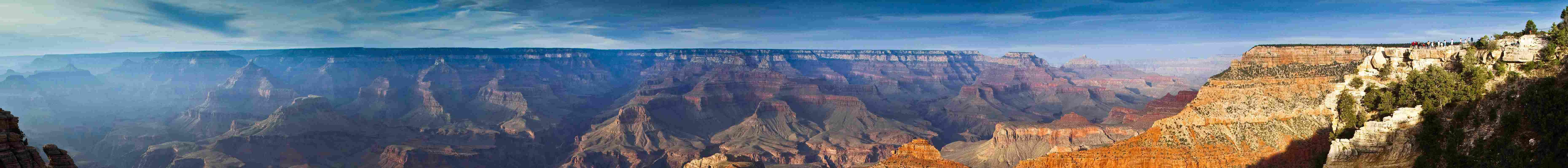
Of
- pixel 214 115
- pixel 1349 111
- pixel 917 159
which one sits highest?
pixel 1349 111

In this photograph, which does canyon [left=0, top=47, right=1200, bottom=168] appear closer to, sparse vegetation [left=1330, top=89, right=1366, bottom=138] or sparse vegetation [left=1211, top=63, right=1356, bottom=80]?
sparse vegetation [left=1211, top=63, right=1356, bottom=80]

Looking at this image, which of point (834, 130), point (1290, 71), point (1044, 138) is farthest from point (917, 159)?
point (834, 130)

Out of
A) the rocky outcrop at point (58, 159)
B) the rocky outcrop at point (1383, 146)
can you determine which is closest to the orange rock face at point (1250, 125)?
the rocky outcrop at point (1383, 146)

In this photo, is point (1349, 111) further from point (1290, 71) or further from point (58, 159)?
point (58, 159)

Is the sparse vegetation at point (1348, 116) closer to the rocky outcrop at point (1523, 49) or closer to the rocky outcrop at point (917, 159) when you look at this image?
the rocky outcrop at point (1523, 49)

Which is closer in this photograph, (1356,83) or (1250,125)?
(1356,83)
